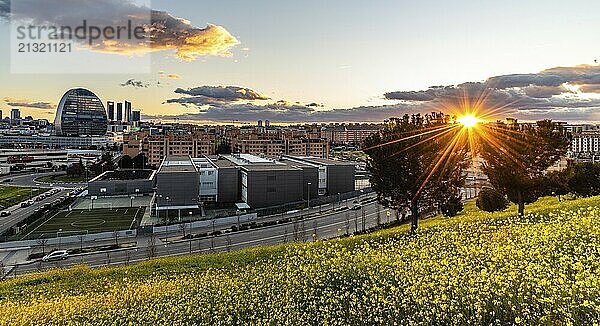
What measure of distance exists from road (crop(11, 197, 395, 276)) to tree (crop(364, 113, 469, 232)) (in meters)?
4.93

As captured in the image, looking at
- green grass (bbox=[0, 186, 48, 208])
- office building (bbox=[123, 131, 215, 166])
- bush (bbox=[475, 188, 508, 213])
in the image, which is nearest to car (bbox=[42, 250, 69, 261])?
Answer: green grass (bbox=[0, 186, 48, 208])

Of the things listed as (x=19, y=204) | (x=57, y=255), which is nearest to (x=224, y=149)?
(x=19, y=204)

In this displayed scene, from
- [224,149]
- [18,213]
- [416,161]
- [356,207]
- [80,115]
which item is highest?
[80,115]

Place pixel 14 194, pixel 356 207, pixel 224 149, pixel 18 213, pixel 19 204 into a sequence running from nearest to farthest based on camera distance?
pixel 356 207 → pixel 18 213 → pixel 19 204 → pixel 14 194 → pixel 224 149

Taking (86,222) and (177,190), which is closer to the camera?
(86,222)

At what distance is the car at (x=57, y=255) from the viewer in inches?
896

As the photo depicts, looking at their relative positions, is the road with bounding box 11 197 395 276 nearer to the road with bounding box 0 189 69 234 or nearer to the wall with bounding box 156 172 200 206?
the wall with bounding box 156 172 200 206

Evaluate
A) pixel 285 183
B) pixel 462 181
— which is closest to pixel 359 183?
pixel 285 183

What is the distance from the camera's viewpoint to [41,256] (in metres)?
23.3

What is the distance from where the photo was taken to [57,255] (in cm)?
2319

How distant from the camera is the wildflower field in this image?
17.0 ft

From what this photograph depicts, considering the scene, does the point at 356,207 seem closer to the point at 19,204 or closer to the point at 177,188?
the point at 177,188

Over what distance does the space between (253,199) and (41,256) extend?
1520 cm

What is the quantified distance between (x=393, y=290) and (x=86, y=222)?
101 feet
